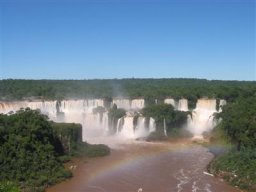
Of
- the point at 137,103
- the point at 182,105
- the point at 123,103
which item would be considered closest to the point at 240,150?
the point at 182,105

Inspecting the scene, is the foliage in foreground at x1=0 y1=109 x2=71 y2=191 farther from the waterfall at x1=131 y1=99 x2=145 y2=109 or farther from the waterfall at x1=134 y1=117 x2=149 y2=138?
the waterfall at x1=131 y1=99 x2=145 y2=109

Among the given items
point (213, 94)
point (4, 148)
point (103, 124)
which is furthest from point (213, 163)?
point (213, 94)

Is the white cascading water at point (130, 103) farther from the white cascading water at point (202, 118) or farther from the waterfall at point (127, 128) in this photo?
the waterfall at point (127, 128)

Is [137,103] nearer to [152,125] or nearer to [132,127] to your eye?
[152,125]

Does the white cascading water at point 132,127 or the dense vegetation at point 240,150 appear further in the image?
the white cascading water at point 132,127

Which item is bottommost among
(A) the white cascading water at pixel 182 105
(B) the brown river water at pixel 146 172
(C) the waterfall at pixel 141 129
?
(B) the brown river water at pixel 146 172

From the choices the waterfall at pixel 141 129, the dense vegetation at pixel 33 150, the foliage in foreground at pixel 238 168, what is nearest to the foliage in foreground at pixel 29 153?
the dense vegetation at pixel 33 150
